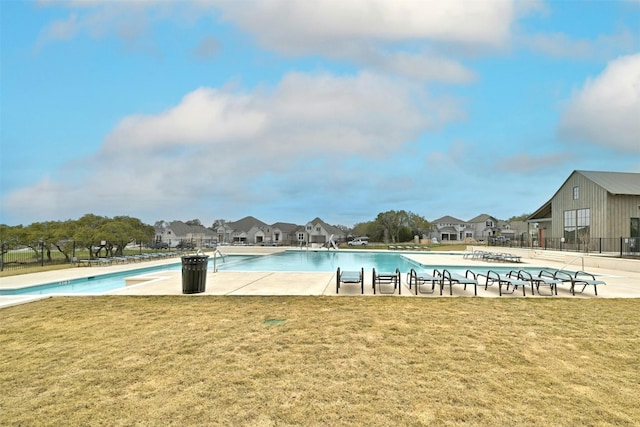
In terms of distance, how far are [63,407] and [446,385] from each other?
3904 mm

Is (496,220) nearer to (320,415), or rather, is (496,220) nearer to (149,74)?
(149,74)

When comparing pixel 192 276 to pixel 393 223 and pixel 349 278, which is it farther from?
pixel 393 223

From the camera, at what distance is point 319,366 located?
4523mm

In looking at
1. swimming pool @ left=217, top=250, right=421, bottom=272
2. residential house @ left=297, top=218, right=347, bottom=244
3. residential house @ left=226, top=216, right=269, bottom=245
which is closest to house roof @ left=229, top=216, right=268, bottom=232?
residential house @ left=226, top=216, right=269, bottom=245

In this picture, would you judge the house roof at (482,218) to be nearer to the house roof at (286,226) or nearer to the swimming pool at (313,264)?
the house roof at (286,226)

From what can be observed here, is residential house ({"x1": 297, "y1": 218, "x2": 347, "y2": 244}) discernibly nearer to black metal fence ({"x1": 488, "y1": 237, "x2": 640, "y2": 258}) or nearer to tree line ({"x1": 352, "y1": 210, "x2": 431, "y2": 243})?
tree line ({"x1": 352, "y1": 210, "x2": 431, "y2": 243})

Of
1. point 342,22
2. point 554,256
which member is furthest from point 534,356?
point 554,256

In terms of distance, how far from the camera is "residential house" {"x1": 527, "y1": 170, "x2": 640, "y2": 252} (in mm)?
25531

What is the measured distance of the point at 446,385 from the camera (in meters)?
3.98

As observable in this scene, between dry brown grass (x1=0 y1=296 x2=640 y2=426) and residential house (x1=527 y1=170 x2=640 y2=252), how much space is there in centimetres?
2181

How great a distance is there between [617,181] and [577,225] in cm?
426

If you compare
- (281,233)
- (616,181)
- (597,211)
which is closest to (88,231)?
(597,211)

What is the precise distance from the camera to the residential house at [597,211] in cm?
2553

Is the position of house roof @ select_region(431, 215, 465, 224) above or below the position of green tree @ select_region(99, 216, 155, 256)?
above
